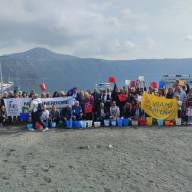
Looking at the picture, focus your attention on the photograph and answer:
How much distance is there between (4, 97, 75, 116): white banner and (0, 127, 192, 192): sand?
2312 mm

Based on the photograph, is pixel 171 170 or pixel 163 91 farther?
pixel 163 91

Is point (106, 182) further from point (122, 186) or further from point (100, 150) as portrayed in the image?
point (100, 150)

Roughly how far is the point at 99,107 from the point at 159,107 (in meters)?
2.77

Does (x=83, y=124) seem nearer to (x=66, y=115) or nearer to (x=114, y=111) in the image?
(x=66, y=115)

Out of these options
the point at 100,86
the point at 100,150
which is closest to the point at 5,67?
the point at 100,86

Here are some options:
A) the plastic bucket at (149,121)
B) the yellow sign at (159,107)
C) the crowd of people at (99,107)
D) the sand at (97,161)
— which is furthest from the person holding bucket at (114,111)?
the sand at (97,161)

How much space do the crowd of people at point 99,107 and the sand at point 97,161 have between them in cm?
168

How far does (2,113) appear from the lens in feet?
57.5

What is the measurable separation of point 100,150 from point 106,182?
116 inches

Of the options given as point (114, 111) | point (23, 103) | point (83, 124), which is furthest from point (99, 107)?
point (23, 103)

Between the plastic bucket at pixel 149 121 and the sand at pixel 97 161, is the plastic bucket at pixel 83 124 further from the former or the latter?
the plastic bucket at pixel 149 121

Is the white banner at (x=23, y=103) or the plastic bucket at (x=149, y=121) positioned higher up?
the white banner at (x=23, y=103)

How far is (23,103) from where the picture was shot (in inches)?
703

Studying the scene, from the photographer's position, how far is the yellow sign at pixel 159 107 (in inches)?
688
